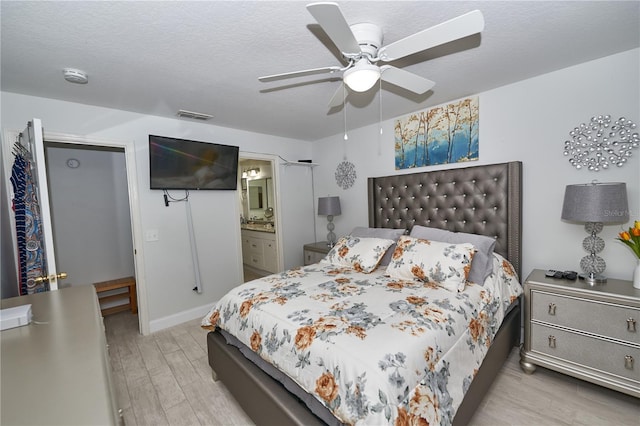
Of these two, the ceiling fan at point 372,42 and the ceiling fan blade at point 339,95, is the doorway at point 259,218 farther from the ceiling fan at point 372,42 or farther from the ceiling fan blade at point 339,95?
the ceiling fan at point 372,42

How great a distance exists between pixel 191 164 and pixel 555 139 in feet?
11.6

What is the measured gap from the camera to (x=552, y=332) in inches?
77.9

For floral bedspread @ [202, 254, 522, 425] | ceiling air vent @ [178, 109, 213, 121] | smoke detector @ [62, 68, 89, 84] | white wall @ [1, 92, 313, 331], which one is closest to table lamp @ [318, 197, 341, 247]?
white wall @ [1, 92, 313, 331]

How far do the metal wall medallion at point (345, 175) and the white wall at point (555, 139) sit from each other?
1.25 meters

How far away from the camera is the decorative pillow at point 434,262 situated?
200 cm

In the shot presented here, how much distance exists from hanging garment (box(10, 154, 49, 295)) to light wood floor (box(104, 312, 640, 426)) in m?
0.97

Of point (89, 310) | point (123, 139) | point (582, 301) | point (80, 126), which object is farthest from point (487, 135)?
point (80, 126)

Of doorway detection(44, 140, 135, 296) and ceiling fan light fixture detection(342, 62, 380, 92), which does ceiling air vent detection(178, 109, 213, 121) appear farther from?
ceiling fan light fixture detection(342, 62, 380, 92)

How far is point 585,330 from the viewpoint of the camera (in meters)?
1.85

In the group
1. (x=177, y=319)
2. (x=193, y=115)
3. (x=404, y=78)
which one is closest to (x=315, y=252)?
(x=177, y=319)

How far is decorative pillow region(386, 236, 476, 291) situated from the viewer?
6.55 feet

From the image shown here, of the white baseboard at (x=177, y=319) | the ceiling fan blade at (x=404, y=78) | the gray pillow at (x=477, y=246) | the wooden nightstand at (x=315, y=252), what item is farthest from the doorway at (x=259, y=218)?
the ceiling fan blade at (x=404, y=78)

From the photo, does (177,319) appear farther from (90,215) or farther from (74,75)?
(74,75)

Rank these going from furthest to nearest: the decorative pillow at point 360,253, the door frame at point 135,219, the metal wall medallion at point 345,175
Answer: the metal wall medallion at point 345,175 < the door frame at point 135,219 < the decorative pillow at point 360,253
